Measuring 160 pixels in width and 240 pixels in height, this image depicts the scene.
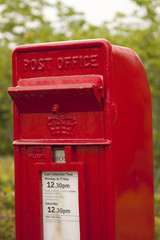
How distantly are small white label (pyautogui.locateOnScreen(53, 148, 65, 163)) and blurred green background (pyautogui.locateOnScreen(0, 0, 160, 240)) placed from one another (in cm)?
176

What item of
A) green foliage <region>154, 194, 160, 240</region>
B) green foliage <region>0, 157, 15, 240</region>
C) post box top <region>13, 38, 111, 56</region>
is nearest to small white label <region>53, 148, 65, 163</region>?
post box top <region>13, 38, 111, 56</region>

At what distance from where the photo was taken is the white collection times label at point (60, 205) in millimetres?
3135

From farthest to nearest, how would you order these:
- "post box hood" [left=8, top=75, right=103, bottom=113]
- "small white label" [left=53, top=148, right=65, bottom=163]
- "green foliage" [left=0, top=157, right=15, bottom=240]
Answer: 1. "green foliage" [left=0, top=157, right=15, bottom=240]
2. "small white label" [left=53, top=148, right=65, bottom=163]
3. "post box hood" [left=8, top=75, right=103, bottom=113]

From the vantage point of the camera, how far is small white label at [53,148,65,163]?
3166mm

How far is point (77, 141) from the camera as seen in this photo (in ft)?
10.1

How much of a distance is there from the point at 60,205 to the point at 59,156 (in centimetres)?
38

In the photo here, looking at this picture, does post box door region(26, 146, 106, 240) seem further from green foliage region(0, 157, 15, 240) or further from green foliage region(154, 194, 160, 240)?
green foliage region(154, 194, 160, 240)

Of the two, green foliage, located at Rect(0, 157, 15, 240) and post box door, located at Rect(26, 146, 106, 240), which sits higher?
post box door, located at Rect(26, 146, 106, 240)

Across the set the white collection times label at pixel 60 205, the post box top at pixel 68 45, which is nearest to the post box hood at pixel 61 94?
the post box top at pixel 68 45

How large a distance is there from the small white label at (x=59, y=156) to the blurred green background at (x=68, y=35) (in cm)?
176

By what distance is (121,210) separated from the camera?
10.4ft

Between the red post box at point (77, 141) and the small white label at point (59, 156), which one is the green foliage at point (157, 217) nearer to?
the red post box at point (77, 141)

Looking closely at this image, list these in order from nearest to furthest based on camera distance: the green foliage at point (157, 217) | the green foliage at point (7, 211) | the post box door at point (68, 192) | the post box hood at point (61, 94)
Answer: the post box hood at point (61, 94) → the post box door at point (68, 192) → the green foliage at point (7, 211) → the green foliage at point (157, 217)

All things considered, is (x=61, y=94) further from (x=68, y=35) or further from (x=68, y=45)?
(x=68, y=35)
